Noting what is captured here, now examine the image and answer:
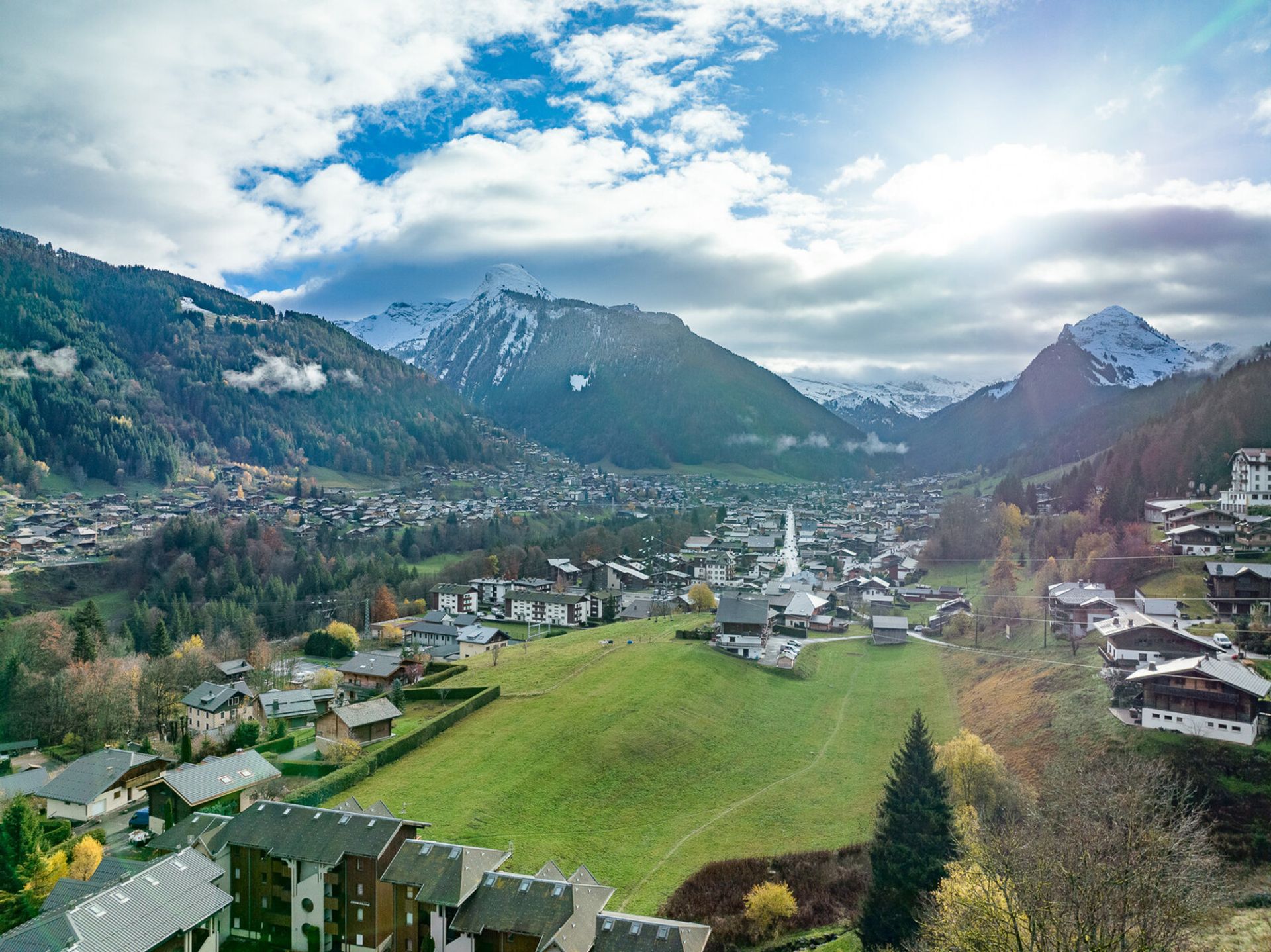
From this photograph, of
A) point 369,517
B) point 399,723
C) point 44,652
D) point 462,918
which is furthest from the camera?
point 369,517

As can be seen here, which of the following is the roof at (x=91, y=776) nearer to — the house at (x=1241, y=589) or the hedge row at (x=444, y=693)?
the hedge row at (x=444, y=693)

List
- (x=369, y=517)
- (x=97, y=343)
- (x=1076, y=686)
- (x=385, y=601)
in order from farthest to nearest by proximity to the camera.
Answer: (x=97, y=343), (x=369, y=517), (x=385, y=601), (x=1076, y=686)

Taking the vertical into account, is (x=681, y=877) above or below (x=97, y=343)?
below

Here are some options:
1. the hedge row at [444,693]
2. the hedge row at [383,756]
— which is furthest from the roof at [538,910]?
the hedge row at [444,693]

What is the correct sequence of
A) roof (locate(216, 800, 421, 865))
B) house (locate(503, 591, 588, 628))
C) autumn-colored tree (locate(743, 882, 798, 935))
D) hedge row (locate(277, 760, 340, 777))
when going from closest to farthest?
roof (locate(216, 800, 421, 865))
autumn-colored tree (locate(743, 882, 798, 935))
hedge row (locate(277, 760, 340, 777))
house (locate(503, 591, 588, 628))

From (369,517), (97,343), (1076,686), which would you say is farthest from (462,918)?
(97,343)

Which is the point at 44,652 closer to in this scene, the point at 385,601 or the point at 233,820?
the point at 385,601

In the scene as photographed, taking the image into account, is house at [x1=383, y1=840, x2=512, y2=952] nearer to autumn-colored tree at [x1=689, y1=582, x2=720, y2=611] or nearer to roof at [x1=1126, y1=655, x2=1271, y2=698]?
roof at [x1=1126, y1=655, x2=1271, y2=698]

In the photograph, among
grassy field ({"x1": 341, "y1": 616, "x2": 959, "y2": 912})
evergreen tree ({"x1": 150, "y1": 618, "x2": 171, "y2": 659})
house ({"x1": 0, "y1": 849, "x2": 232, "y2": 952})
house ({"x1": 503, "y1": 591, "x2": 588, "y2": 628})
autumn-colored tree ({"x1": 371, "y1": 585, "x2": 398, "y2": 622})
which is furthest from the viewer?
autumn-colored tree ({"x1": 371, "y1": 585, "x2": 398, "y2": 622})

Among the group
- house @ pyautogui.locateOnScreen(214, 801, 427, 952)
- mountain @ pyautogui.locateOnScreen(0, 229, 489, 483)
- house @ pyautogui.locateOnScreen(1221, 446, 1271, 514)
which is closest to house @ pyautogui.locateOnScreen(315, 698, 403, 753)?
house @ pyautogui.locateOnScreen(214, 801, 427, 952)
